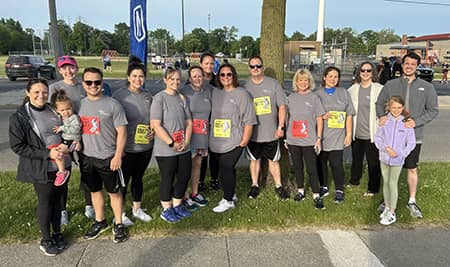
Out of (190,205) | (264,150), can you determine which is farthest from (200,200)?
(264,150)

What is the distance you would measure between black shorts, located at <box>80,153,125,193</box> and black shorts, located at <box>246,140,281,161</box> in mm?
1699

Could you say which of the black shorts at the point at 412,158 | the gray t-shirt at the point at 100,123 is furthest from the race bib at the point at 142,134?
the black shorts at the point at 412,158

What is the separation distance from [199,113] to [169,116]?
1.63 feet

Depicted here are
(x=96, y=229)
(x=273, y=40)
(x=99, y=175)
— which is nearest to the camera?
(x=99, y=175)

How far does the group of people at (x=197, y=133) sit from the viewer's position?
3.34m

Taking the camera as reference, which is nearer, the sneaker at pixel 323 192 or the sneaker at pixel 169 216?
the sneaker at pixel 169 216

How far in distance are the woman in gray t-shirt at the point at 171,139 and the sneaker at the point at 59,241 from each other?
1029 mm

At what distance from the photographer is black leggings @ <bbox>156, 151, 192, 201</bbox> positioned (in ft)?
12.8

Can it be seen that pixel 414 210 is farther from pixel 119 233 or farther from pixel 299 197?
pixel 119 233

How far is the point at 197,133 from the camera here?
4211 millimetres

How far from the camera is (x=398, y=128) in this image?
3918mm

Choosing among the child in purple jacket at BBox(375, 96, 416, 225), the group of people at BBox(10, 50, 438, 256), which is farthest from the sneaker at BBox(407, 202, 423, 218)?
the child in purple jacket at BBox(375, 96, 416, 225)

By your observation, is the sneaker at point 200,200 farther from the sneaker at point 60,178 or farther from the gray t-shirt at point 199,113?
the sneaker at point 60,178

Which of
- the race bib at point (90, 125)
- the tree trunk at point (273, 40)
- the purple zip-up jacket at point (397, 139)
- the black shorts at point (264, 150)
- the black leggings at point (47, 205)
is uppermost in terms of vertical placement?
the tree trunk at point (273, 40)
